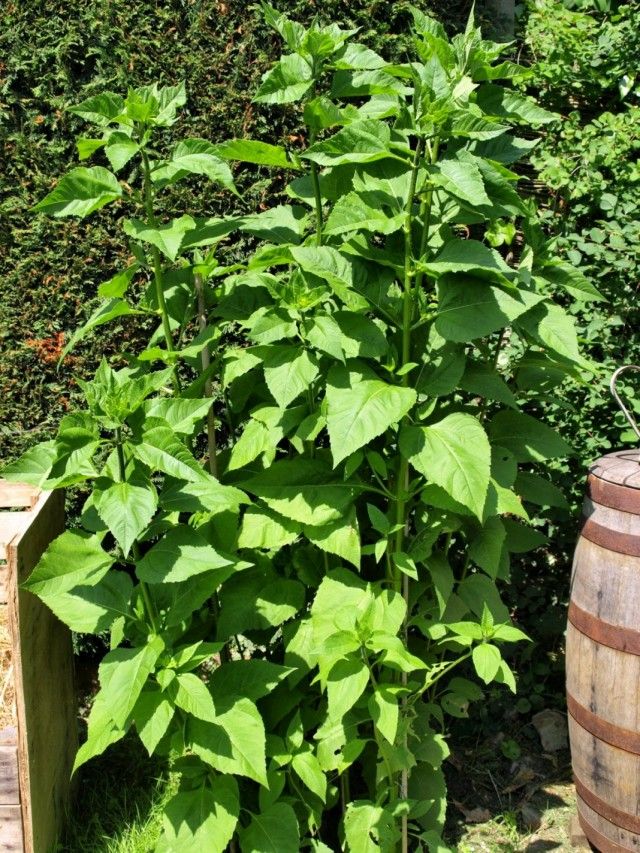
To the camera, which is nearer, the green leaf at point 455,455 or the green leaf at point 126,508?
the green leaf at point 126,508

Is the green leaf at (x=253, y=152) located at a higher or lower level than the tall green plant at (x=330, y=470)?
higher

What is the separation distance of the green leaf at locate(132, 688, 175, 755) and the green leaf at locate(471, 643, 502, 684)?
781 millimetres

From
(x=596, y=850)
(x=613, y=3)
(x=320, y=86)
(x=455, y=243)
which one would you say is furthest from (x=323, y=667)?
(x=613, y=3)

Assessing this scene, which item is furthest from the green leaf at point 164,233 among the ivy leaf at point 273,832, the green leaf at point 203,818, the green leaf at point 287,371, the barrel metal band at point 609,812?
the barrel metal band at point 609,812

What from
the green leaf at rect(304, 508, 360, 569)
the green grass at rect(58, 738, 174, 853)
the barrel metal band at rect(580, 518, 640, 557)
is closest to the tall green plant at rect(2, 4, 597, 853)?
the green leaf at rect(304, 508, 360, 569)

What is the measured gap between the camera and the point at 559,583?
361cm

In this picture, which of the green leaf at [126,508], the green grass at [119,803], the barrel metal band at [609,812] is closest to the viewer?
the green leaf at [126,508]

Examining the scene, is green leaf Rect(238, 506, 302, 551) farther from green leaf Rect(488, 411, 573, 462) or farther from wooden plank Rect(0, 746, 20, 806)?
wooden plank Rect(0, 746, 20, 806)

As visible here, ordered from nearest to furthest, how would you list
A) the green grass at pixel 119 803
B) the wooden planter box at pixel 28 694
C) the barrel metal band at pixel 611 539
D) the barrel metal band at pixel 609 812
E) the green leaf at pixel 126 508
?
the green leaf at pixel 126 508, the wooden planter box at pixel 28 694, the barrel metal band at pixel 611 539, the barrel metal band at pixel 609 812, the green grass at pixel 119 803

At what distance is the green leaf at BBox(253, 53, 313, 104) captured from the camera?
2.27m

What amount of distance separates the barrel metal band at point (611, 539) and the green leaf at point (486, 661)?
0.57 meters

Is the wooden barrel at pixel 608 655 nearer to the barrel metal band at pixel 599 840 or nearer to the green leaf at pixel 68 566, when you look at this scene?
the barrel metal band at pixel 599 840

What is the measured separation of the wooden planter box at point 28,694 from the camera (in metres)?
2.50

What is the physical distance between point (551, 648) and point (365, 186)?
221 cm
